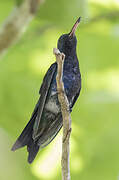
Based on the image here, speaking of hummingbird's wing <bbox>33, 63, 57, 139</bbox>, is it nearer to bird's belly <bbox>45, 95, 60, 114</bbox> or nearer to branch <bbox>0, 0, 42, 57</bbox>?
bird's belly <bbox>45, 95, 60, 114</bbox>

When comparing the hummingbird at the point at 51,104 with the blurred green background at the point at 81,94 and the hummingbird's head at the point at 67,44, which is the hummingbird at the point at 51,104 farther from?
the blurred green background at the point at 81,94

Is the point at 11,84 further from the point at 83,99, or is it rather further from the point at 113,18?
the point at 113,18

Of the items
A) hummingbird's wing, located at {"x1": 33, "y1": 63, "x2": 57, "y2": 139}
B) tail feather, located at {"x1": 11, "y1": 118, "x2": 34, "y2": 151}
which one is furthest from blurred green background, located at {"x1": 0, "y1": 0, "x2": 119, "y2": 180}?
tail feather, located at {"x1": 11, "y1": 118, "x2": 34, "y2": 151}

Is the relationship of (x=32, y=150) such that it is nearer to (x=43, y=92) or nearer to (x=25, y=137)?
(x=25, y=137)

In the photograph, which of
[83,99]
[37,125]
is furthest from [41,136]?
[83,99]

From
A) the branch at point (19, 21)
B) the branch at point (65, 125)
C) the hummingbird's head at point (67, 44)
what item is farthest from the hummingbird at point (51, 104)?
the branch at point (19, 21)

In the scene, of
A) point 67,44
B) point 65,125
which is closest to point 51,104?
point 67,44
